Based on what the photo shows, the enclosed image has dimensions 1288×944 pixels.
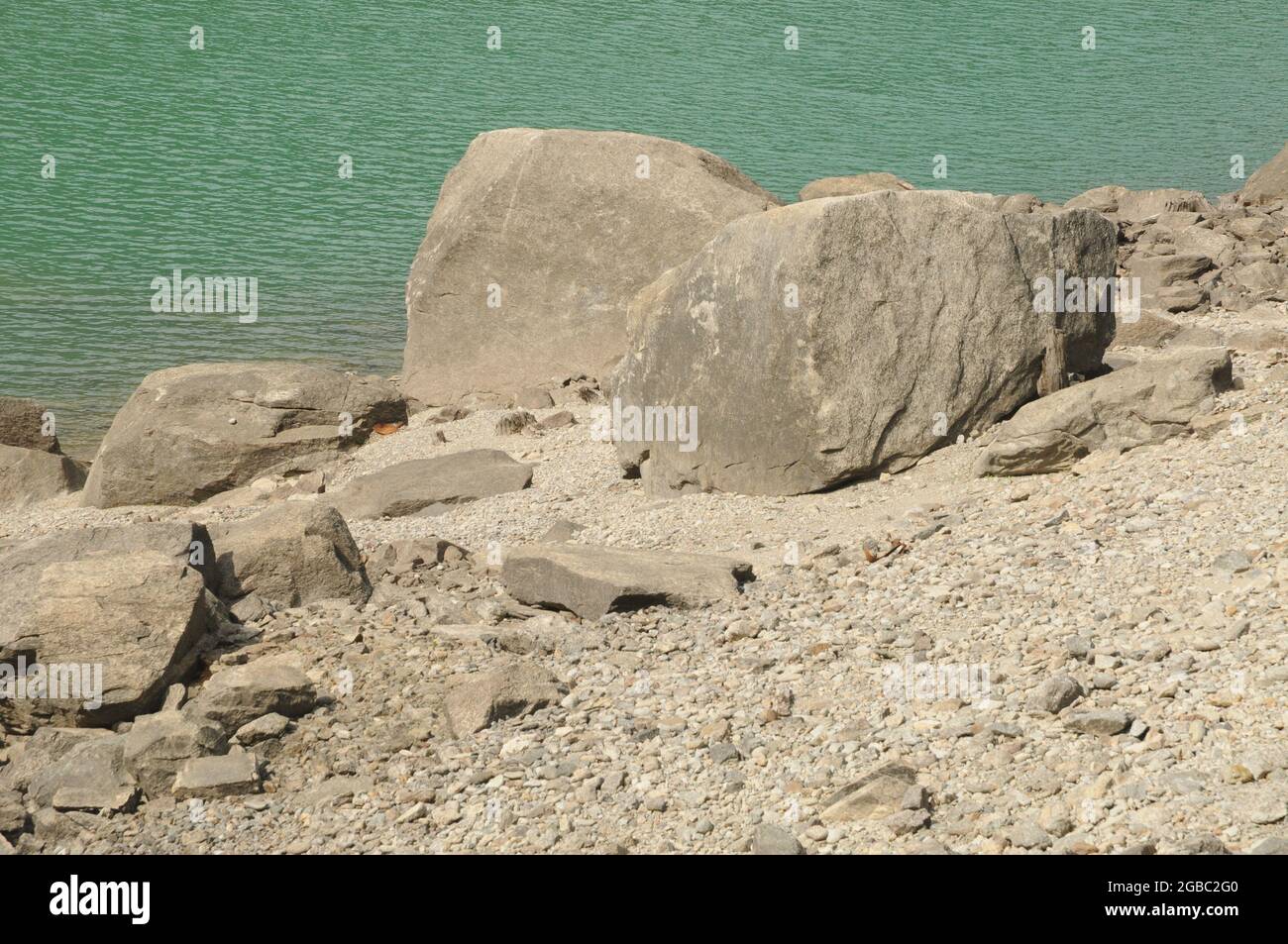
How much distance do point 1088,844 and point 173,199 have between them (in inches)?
951

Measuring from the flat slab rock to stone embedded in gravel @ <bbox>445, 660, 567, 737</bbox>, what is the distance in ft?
3.22

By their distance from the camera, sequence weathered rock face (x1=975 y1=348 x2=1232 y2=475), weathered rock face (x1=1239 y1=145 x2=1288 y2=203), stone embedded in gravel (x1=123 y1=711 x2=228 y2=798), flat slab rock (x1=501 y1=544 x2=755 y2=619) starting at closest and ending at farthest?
stone embedded in gravel (x1=123 y1=711 x2=228 y2=798) < flat slab rock (x1=501 y1=544 x2=755 y2=619) < weathered rock face (x1=975 y1=348 x2=1232 y2=475) < weathered rock face (x1=1239 y1=145 x2=1288 y2=203)

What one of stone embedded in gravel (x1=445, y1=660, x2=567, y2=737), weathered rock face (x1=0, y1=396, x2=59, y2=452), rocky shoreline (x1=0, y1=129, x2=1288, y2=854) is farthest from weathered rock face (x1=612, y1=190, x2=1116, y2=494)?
weathered rock face (x1=0, y1=396, x2=59, y2=452)

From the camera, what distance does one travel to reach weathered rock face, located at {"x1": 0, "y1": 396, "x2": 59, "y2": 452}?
49.3ft

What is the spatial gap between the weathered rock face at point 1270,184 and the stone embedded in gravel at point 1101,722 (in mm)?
15621

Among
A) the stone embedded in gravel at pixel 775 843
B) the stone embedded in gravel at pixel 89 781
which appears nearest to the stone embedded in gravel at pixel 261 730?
the stone embedded in gravel at pixel 89 781

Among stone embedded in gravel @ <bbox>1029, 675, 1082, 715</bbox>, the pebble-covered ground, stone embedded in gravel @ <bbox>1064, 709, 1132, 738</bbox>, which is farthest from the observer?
stone embedded in gravel @ <bbox>1029, 675, 1082, 715</bbox>

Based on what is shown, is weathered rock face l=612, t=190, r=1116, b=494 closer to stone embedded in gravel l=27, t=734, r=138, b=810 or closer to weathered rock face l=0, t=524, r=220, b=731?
weathered rock face l=0, t=524, r=220, b=731

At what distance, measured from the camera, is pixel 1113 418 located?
939 cm

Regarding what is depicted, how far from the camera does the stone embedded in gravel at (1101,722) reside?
5.84 m

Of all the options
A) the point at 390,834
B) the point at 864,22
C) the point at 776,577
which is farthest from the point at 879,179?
the point at 864,22

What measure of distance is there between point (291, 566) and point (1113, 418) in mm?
5752

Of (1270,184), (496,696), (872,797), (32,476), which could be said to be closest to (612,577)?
(496,696)

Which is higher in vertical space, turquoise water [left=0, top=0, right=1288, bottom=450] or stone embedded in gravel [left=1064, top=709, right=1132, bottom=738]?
turquoise water [left=0, top=0, right=1288, bottom=450]
